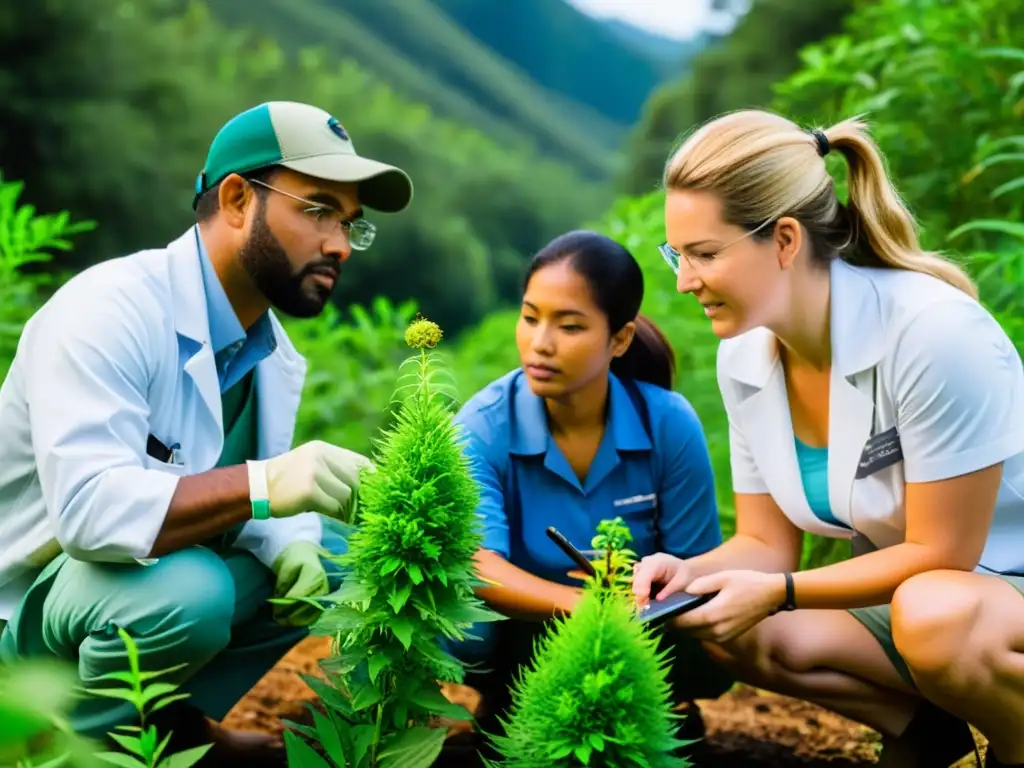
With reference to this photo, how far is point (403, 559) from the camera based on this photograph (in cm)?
193

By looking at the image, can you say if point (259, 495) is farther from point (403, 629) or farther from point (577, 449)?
point (577, 449)

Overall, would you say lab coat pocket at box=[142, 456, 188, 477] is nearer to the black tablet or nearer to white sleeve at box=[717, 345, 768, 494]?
the black tablet

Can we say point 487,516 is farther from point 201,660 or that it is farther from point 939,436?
point 939,436

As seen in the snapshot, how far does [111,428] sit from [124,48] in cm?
536

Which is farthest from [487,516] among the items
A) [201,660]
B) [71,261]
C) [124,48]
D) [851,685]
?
[124,48]

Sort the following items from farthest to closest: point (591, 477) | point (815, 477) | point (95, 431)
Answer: point (591, 477), point (815, 477), point (95, 431)

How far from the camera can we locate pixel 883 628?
104 inches

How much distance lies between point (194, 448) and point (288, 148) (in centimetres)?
69

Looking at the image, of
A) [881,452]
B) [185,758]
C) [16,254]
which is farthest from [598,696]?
[16,254]

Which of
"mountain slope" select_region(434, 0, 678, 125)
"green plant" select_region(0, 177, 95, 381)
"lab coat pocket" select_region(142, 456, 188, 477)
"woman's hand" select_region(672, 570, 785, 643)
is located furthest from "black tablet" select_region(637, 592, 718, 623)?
"mountain slope" select_region(434, 0, 678, 125)

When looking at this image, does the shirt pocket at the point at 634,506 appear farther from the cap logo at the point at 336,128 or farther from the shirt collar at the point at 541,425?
the cap logo at the point at 336,128

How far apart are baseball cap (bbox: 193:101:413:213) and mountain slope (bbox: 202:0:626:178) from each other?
649cm

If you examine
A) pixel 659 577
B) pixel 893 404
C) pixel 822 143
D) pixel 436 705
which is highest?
pixel 822 143

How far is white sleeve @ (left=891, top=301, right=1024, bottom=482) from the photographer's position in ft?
7.72
